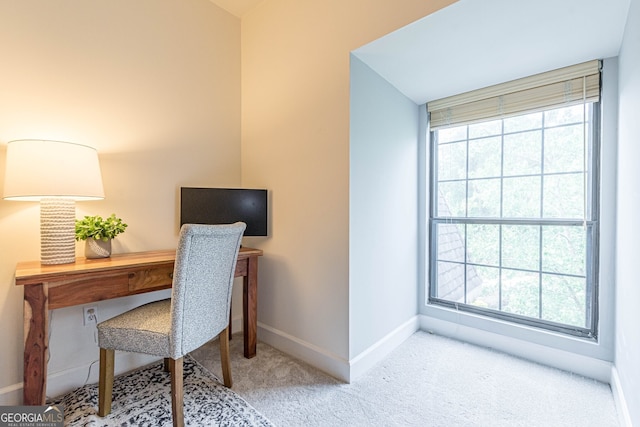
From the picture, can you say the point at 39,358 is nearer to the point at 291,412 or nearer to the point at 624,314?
the point at 291,412

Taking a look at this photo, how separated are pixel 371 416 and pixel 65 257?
179cm

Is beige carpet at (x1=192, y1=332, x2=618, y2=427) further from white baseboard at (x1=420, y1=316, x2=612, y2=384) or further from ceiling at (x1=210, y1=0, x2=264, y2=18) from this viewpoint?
ceiling at (x1=210, y1=0, x2=264, y2=18)

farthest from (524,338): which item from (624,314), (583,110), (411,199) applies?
(583,110)

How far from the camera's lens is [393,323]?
7.34 feet

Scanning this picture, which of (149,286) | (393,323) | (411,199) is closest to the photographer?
(149,286)

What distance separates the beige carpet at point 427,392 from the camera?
147 centimetres

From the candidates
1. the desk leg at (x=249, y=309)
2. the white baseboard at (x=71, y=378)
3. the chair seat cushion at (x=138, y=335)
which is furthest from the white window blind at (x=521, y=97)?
the white baseboard at (x=71, y=378)

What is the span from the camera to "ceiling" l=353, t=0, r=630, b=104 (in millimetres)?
1403

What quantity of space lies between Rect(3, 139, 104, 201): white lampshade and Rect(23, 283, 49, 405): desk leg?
1.43 ft

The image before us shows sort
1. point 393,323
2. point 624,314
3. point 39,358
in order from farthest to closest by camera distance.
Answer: point 393,323, point 624,314, point 39,358

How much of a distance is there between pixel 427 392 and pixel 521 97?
212cm

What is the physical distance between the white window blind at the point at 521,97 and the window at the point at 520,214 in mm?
14

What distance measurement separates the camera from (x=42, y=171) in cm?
134

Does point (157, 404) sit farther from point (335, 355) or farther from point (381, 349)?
point (381, 349)
